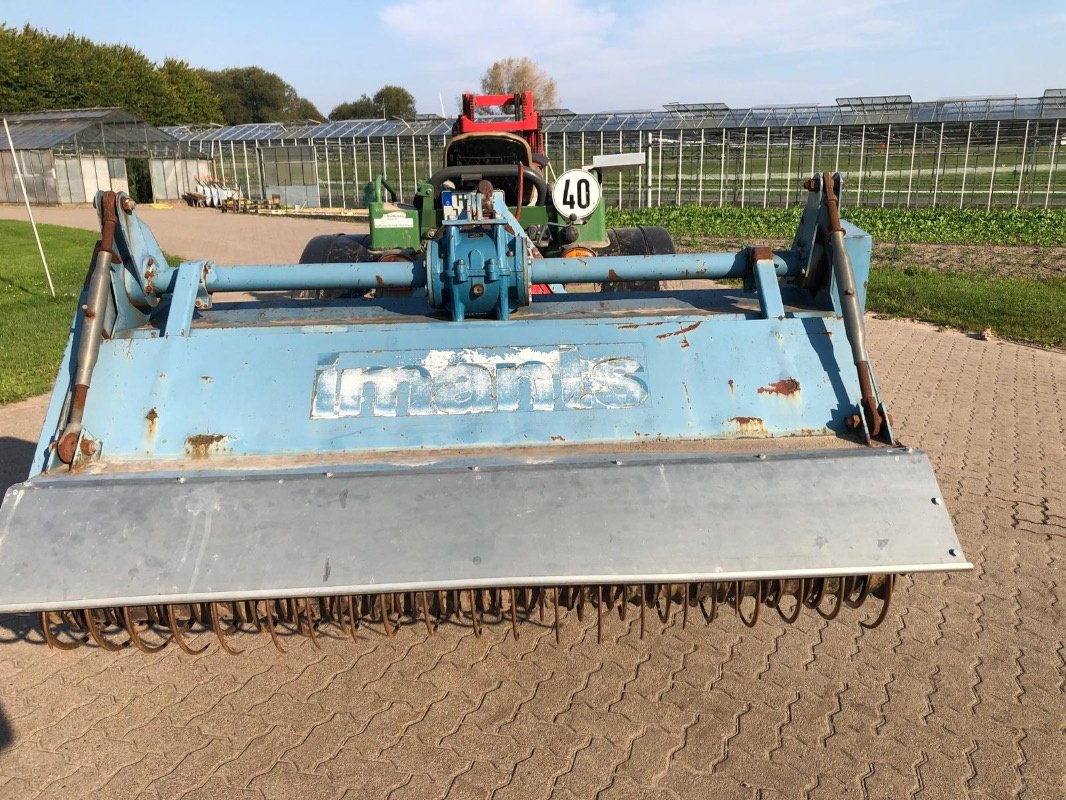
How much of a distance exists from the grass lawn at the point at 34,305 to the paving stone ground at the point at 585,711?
5014 millimetres

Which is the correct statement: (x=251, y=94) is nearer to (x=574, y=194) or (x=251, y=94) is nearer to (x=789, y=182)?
(x=789, y=182)

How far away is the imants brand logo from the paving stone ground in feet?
2.71

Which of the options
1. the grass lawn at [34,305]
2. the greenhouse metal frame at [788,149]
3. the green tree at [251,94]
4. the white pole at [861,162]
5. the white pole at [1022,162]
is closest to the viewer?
the grass lawn at [34,305]

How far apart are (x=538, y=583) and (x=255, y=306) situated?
6.71 ft

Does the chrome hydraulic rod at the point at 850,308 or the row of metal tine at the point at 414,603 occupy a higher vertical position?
the chrome hydraulic rod at the point at 850,308

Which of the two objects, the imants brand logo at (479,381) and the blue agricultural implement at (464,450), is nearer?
the blue agricultural implement at (464,450)

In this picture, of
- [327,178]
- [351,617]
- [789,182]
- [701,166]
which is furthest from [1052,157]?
[351,617]

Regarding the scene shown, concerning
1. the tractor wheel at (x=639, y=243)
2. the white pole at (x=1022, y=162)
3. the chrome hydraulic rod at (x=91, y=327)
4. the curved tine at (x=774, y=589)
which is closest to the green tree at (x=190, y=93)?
the white pole at (x=1022, y=162)

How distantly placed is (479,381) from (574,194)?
4105mm

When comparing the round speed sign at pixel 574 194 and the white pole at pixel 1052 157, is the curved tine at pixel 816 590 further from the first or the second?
the white pole at pixel 1052 157

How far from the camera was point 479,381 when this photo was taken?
2.89 metres

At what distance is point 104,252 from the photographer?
9.80 feet

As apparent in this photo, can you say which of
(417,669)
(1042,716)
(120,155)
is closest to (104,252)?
(417,669)

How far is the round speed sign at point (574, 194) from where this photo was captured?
6.61 meters
